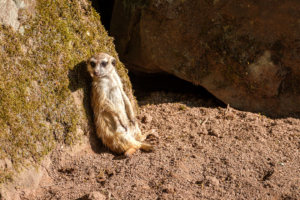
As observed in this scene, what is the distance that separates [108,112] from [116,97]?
10.7 inches

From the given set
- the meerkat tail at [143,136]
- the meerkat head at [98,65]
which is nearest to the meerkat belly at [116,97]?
the meerkat head at [98,65]

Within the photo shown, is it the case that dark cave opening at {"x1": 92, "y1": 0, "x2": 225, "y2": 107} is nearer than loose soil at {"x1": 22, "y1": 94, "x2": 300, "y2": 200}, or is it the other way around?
loose soil at {"x1": 22, "y1": 94, "x2": 300, "y2": 200}

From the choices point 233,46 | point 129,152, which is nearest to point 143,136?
point 129,152

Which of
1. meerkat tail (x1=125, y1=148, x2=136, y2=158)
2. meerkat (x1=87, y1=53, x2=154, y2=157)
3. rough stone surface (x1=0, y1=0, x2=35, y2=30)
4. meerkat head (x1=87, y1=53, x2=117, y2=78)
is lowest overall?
meerkat tail (x1=125, y1=148, x2=136, y2=158)

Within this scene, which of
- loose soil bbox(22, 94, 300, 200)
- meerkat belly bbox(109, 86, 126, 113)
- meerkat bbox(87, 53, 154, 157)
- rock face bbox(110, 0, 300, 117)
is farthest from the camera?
rock face bbox(110, 0, 300, 117)

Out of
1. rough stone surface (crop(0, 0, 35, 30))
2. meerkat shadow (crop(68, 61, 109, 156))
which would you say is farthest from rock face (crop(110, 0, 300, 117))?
rough stone surface (crop(0, 0, 35, 30))

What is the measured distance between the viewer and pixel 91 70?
12.1ft

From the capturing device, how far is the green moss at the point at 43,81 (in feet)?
9.84

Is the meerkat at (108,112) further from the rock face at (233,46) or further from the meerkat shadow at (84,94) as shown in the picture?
the rock face at (233,46)

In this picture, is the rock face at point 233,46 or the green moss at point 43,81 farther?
the rock face at point 233,46

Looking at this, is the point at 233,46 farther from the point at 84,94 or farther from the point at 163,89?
the point at 84,94

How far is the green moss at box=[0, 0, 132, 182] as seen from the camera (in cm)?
300

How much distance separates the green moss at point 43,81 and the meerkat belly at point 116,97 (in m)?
0.33

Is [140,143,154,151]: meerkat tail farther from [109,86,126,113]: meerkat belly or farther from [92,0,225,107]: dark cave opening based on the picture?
[92,0,225,107]: dark cave opening
